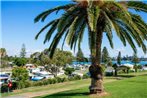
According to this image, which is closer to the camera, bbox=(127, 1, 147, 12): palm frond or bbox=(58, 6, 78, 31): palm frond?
bbox=(58, 6, 78, 31): palm frond

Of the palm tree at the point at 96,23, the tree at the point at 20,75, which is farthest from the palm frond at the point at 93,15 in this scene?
the tree at the point at 20,75

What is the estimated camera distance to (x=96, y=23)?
17.8 m

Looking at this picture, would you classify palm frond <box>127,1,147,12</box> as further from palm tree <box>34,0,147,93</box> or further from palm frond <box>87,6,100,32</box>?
palm frond <box>87,6,100,32</box>

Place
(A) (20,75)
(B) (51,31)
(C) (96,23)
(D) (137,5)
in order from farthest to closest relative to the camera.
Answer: (A) (20,75) < (B) (51,31) < (D) (137,5) < (C) (96,23)

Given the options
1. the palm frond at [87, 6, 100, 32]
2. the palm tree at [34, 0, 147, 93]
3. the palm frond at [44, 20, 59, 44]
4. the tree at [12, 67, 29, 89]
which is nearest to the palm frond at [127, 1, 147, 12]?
the palm tree at [34, 0, 147, 93]

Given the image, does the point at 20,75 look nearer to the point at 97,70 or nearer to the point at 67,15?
the point at 97,70

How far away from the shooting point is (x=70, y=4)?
64.1ft

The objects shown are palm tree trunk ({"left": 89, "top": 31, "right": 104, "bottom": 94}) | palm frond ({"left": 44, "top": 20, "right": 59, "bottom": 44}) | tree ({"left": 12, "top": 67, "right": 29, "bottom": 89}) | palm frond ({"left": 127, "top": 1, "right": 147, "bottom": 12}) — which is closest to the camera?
palm frond ({"left": 127, "top": 1, "right": 147, "bottom": 12})

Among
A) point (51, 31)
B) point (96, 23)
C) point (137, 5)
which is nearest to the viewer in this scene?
point (96, 23)

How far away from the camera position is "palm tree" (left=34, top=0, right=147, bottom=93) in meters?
18.0

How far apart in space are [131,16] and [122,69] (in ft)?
154

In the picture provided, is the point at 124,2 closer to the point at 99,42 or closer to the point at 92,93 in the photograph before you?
the point at 99,42

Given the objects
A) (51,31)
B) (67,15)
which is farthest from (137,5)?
(51,31)

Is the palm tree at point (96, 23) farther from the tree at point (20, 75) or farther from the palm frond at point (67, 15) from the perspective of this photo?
the tree at point (20, 75)
